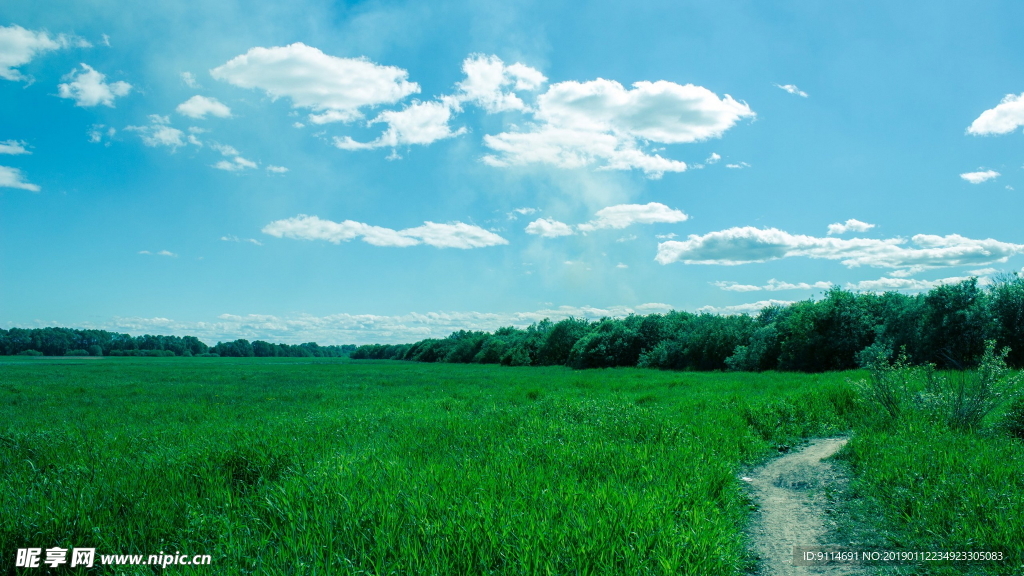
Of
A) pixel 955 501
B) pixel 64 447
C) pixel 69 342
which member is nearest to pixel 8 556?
pixel 64 447

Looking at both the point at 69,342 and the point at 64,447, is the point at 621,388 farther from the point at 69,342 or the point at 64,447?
the point at 69,342

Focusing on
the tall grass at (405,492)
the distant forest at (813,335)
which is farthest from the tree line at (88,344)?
the tall grass at (405,492)

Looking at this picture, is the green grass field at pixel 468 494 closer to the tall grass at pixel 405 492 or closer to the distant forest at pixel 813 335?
the tall grass at pixel 405 492

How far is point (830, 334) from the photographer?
141ft

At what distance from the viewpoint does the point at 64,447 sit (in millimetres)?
9867

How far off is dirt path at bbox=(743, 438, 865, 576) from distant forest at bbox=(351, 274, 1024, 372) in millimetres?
13763

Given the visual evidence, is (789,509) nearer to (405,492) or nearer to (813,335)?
(405,492)

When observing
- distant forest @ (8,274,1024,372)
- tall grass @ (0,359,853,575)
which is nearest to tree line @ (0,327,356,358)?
distant forest @ (8,274,1024,372)

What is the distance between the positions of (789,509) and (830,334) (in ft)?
142

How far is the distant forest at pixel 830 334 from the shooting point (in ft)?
110

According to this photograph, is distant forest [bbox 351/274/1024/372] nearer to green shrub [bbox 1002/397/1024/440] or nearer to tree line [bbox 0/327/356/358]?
green shrub [bbox 1002/397/1024/440]

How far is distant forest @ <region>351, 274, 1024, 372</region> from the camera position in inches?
1320

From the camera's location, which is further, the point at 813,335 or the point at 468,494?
the point at 813,335

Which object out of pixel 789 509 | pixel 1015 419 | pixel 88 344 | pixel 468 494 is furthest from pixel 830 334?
pixel 88 344
